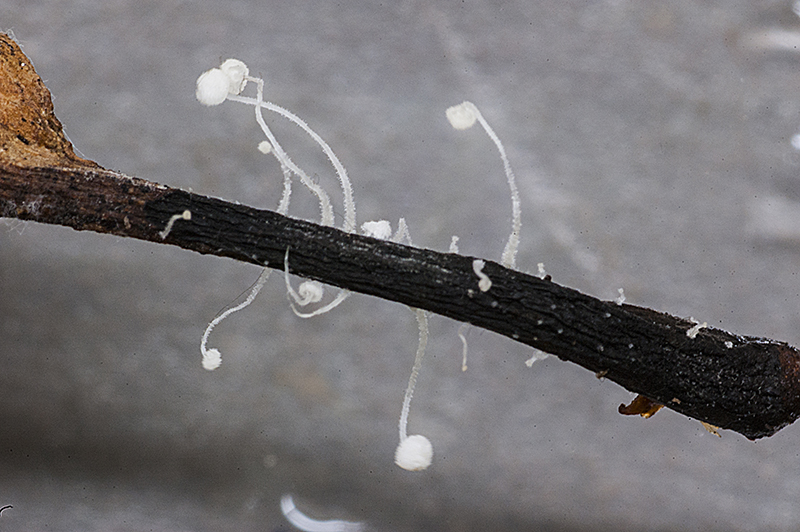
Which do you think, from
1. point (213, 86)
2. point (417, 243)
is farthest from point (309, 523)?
point (213, 86)

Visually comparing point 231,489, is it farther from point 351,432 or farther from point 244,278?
point 244,278

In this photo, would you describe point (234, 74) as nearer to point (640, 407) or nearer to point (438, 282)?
point (438, 282)

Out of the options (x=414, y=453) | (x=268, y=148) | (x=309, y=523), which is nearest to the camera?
(x=414, y=453)

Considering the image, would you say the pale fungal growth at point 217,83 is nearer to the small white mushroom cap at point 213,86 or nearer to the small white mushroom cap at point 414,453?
the small white mushroom cap at point 213,86

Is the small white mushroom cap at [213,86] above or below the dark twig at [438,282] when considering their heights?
above

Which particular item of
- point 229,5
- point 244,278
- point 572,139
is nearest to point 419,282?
point 244,278

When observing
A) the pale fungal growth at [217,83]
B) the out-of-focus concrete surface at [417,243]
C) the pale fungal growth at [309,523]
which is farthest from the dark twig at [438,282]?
the pale fungal growth at [309,523]
